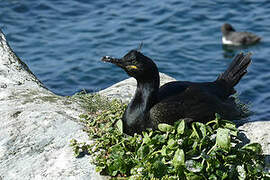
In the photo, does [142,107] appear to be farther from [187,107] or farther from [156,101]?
[187,107]

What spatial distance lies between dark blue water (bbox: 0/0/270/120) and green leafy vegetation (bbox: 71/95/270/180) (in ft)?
15.7

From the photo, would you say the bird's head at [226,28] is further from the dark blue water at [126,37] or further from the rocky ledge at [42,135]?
the rocky ledge at [42,135]

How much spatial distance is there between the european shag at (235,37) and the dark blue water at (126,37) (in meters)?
0.24

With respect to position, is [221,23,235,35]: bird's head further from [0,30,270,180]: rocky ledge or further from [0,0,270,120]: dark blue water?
[0,30,270,180]: rocky ledge

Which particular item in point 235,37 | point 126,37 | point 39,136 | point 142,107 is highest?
point 142,107

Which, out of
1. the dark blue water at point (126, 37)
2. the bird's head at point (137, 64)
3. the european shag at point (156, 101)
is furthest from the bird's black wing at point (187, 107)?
the dark blue water at point (126, 37)

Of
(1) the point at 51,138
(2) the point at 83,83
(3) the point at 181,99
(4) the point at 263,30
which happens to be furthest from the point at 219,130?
→ (4) the point at 263,30

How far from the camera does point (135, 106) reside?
18.3 ft

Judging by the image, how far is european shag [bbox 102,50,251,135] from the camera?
17.7 ft

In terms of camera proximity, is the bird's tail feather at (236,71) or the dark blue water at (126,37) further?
the dark blue water at (126,37)

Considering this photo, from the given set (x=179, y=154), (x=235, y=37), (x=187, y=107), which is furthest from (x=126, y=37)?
(x=179, y=154)

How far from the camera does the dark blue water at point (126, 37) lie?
433 inches

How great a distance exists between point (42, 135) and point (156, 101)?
137 cm

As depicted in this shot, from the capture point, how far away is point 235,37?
13.5 metres
